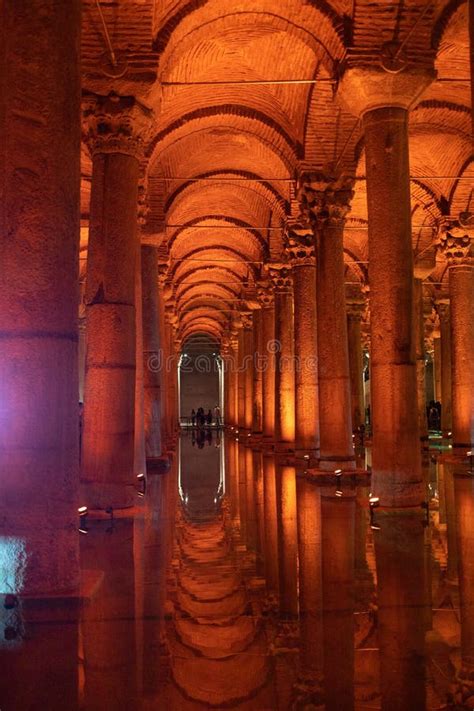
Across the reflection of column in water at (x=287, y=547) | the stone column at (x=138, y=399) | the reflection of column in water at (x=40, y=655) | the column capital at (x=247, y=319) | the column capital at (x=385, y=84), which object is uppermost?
the column capital at (x=247, y=319)

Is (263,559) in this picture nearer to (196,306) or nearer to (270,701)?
(270,701)

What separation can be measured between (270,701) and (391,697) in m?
0.57

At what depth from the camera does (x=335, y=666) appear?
405cm

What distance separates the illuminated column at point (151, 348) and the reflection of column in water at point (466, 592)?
7.98 metres

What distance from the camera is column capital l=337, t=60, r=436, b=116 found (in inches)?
399

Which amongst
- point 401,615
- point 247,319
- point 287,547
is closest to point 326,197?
point 287,547

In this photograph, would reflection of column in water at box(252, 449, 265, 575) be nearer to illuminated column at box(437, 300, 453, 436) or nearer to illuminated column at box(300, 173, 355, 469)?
illuminated column at box(300, 173, 355, 469)

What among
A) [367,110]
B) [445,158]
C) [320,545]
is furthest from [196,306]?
[320,545]

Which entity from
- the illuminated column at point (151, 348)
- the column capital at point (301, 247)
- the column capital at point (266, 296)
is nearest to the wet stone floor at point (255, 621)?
the illuminated column at point (151, 348)

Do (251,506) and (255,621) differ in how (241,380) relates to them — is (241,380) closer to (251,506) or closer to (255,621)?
(251,506)

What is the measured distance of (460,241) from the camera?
18.3 meters

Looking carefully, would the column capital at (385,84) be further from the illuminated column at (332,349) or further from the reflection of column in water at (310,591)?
the reflection of column in water at (310,591)

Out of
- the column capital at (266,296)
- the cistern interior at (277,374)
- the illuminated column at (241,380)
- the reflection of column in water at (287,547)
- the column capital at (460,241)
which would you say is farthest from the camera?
the illuminated column at (241,380)

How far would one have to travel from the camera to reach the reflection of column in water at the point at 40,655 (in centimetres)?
358
